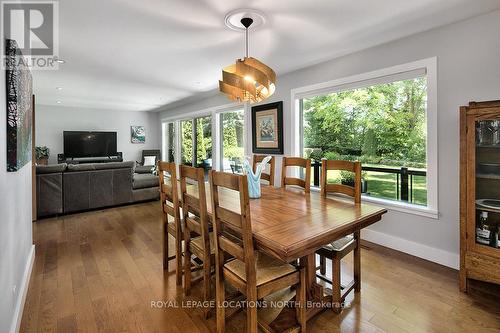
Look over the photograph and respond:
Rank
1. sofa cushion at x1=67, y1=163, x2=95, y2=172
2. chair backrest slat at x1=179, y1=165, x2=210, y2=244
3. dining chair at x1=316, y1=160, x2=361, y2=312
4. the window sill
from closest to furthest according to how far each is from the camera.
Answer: chair backrest slat at x1=179, y1=165, x2=210, y2=244
dining chair at x1=316, y1=160, x2=361, y2=312
the window sill
sofa cushion at x1=67, y1=163, x2=95, y2=172

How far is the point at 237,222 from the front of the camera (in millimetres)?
1457

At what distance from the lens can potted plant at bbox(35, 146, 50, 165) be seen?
694 centimetres

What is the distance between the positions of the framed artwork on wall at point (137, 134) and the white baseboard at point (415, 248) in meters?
7.88

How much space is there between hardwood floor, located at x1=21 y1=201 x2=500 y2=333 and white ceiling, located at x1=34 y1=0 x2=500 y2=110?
2.37 meters

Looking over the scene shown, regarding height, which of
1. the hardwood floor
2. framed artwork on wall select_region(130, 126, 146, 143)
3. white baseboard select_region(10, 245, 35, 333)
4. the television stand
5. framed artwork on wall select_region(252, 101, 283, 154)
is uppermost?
framed artwork on wall select_region(130, 126, 146, 143)

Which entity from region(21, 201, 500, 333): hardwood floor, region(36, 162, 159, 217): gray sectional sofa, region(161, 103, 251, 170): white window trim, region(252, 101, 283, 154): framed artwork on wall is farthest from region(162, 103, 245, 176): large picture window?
region(21, 201, 500, 333): hardwood floor

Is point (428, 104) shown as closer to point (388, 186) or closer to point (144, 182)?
point (388, 186)

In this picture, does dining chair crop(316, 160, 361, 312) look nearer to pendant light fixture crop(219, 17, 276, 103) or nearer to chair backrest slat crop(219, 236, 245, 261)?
chair backrest slat crop(219, 236, 245, 261)

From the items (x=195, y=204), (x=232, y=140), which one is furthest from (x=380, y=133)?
(x=232, y=140)

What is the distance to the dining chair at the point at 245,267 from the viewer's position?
141cm

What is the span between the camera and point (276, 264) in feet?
5.38

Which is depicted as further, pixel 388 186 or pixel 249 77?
pixel 388 186

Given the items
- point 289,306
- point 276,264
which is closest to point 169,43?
point 276,264

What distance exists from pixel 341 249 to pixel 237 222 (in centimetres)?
91
